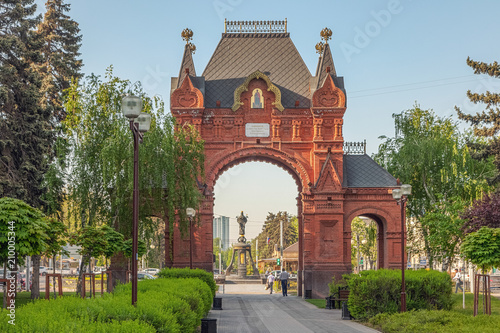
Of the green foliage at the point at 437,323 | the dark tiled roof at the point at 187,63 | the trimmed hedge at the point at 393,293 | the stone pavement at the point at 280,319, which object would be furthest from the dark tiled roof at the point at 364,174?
the green foliage at the point at 437,323

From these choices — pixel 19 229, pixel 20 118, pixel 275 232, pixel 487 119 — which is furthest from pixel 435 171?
pixel 275 232

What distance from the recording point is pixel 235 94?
3769 centimetres

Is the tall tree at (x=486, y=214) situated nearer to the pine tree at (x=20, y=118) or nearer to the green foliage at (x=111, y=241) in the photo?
the green foliage at (x=111, y=241)

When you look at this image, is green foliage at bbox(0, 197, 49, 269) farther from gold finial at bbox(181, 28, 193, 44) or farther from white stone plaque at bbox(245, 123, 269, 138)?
gold finial at bbox(181, 28, 193, 44)

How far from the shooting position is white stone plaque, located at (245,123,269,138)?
3781 centimetres

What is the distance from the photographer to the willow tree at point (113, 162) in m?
28.5

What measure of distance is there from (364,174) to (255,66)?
9.16m

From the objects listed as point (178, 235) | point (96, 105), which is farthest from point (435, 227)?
point (96, 105)

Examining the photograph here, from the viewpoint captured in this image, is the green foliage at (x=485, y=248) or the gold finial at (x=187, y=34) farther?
the gold finial at (x=187, y=34)

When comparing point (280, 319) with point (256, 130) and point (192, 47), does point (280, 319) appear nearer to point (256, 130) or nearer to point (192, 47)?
point (256, 130)

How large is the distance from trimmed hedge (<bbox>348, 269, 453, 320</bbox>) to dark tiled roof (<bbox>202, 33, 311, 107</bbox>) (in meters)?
17.1

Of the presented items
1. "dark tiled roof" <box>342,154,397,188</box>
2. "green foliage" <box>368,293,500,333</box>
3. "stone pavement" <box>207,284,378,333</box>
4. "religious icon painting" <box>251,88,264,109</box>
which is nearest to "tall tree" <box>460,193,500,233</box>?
"dark tiled roof" <box>342,154,397,188</box>

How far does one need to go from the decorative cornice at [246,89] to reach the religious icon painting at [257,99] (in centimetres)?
57

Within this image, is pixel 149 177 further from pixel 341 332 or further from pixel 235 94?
pixel 341 332
